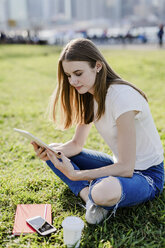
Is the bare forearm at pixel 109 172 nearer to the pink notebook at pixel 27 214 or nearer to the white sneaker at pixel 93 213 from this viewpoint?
the white sneaker at pixel 93 213

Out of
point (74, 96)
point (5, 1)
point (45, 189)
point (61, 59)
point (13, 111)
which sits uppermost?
point (61, 59)

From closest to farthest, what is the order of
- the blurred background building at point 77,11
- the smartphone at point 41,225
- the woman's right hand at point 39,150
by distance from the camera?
the smartphone at point 41,225 < the woman's right hand at point 39,150 < the blurred background building at point 77,11

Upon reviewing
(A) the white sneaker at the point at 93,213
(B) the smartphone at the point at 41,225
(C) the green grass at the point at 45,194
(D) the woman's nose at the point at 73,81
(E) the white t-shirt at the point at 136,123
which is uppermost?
(D) the woman's nose at the point at 73,81

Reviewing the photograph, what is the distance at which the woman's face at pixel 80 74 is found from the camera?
2172 millimetres

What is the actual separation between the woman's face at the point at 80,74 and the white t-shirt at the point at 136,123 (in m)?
0.16

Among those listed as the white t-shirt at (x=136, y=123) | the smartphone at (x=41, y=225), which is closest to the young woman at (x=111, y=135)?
the white t-shirt at (x=136, y=123)

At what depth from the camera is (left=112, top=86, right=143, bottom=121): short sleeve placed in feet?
6.87

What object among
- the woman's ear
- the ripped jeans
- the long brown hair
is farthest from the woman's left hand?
the woman's ear

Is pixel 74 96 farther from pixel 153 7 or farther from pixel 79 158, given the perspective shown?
pixel 153 7

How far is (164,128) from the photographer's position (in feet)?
14.1

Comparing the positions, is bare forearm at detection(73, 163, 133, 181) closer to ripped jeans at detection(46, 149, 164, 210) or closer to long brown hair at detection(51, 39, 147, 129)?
ripped jeans at detection(46, 149, 164, 210)

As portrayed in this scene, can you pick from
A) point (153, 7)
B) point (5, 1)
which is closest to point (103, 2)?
point (153, 7)

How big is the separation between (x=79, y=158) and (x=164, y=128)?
1960 millimetres

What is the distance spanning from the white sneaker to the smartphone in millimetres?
255
